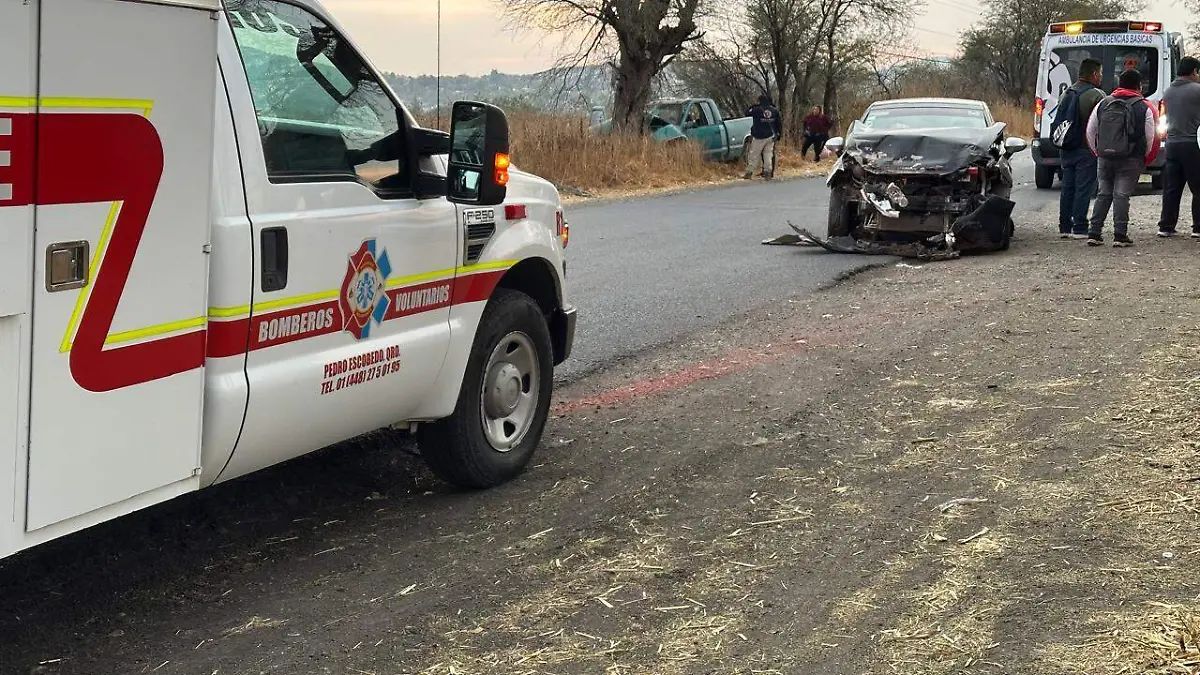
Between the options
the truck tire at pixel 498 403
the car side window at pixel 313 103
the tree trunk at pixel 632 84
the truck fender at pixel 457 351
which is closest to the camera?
the car side window at pixel 313 103

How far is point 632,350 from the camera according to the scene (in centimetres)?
821

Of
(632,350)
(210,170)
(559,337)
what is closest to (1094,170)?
(632,350)

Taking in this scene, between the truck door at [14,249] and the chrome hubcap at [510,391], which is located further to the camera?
the chrome hubcap at [510,391]

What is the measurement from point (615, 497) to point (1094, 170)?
Result: 32.2ft

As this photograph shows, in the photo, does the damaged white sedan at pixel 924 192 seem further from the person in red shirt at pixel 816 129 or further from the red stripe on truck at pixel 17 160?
the person in red shirt at pixel 816 129

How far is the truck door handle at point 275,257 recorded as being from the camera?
12.5 feet

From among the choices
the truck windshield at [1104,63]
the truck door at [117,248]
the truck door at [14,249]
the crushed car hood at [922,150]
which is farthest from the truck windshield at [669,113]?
the truck door at [14,249]

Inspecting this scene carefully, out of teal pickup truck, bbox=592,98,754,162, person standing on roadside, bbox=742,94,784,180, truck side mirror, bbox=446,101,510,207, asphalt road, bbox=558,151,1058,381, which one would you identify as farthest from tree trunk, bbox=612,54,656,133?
truck side mirror, bbox=446,101,510,207

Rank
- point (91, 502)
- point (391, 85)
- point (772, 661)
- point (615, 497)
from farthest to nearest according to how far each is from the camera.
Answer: point (615, 497)
point (391, 85)
point (772, 661)
point (91, 502)

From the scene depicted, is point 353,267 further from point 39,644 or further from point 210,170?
point 39,644

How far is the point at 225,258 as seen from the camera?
364 centimetres

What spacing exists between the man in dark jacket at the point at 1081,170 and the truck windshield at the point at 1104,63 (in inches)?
322

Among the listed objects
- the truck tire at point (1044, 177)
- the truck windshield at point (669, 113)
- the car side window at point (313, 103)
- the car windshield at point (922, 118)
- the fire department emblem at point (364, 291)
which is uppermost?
the truck windshield at point (669, 113)

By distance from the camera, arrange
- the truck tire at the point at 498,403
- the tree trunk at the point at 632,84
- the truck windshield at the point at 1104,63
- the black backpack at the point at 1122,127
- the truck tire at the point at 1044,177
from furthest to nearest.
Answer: the tree trunk at the point at 632,84 < the truck tire at the point at 1044,177 < the truck windshield at the point at 1104,63 < the black backpack at the point at 1122,127 < the truck tire at the point at 498,403
